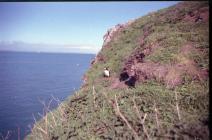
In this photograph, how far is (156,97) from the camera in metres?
6.23

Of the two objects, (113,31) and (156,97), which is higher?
(113,31)

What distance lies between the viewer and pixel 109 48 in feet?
44.2

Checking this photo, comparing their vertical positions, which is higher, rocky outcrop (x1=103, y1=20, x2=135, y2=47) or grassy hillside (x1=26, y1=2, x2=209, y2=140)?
rocky outcrop (x1=103, y1=20, x2=135, y2=47)

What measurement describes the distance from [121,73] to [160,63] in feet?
8.78

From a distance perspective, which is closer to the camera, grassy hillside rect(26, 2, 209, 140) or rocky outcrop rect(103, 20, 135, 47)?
grassy hillside rect(26, 2, 209, 140)

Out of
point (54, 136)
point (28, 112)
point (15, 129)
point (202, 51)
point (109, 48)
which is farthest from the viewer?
point (28, 112)

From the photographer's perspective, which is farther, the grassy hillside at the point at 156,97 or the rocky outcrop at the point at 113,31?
the rocky outcrop at the point at 113,31

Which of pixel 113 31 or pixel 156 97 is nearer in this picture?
pixel 156 97

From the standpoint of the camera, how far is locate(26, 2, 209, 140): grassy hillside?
4.83 metres

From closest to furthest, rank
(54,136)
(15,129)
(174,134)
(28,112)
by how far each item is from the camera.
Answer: (174,134)
(54,136)
(15,129)
(28,112)

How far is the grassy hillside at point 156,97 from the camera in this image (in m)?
4.83

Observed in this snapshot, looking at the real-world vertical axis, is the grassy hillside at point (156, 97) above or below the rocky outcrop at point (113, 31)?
below

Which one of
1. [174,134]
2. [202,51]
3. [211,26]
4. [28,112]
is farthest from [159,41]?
[28,112]

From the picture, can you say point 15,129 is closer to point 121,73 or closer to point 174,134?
point 121,73
